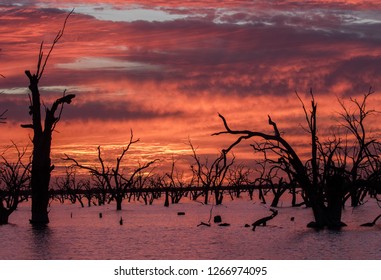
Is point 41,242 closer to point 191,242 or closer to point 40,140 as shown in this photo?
point 40,140

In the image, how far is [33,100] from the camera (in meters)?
41.6

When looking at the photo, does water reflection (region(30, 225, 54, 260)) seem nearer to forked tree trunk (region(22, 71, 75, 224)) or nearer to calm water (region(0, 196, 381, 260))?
calm water (region(0, 196, 381, 260))

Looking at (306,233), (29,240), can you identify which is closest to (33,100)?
(29,240)

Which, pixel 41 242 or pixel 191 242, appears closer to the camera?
pixel 191 242

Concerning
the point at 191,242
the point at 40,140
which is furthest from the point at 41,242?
the point at 191,242

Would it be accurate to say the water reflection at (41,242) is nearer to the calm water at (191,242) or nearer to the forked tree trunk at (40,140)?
the calm water at (191,242)

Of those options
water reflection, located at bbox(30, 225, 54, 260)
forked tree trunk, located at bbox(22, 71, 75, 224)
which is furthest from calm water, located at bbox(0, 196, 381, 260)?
forked tree trunk, located at bbox(22, 71, 75, 224)

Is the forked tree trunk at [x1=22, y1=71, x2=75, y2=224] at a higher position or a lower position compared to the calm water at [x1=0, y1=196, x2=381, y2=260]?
higher

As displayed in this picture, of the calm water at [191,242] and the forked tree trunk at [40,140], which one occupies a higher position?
the forked tree trunk at [40,140]

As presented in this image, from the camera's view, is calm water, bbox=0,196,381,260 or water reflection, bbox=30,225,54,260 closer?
calm water, bbox=0,196,381,260

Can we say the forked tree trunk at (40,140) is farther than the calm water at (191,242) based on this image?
Yes

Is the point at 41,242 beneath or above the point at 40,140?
beneath

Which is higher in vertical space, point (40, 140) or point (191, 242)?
point (40, 140)

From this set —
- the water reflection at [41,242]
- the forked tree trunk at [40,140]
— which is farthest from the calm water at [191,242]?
the forked tree trunk at [40,140]
